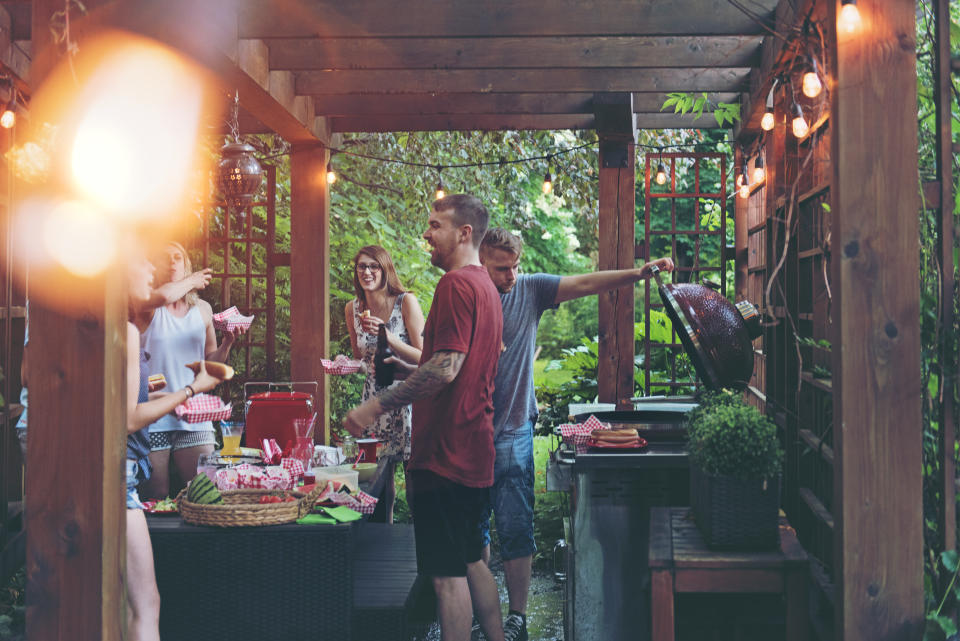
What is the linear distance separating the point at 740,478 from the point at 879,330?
656mm

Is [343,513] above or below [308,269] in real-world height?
below

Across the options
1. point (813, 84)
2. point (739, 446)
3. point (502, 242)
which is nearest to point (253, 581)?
point (739, 446)

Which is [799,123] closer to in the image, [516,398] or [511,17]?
[511,17]

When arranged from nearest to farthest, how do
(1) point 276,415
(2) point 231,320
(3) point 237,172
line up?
(2) point 231,320 < (1) point 276,415 < (3) point 237,172

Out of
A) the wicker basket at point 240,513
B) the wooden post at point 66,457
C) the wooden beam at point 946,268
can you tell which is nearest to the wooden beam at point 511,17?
the wooden beam at point 946,268

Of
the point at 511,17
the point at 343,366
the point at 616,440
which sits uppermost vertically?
the point at 511,17

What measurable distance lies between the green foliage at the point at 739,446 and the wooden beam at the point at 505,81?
329cm

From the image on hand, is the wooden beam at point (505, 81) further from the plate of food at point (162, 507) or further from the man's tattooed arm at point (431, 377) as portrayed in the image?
the plate of food at point (162, 507)

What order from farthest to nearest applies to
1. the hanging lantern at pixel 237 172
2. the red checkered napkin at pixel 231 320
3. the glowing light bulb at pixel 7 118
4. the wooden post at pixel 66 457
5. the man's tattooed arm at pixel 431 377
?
1. the hanging lantern at pixel 237 172
2. the glowing light bulb at pixel 7 118
3. the red checkered napkin at pixel 231 320
4. the man's tattooed arm at pixel 431 377
5. the wooden post at pixel 66 457

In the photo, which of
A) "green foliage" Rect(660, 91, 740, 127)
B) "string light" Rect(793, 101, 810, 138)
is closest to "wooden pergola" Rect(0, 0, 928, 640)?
"green foliage" Rect(660, 91, 740, 127)

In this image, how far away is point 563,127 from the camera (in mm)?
7227

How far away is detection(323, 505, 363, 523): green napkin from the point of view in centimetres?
348

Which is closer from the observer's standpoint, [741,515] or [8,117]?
[741,515]

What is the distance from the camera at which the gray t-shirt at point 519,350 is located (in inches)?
171
